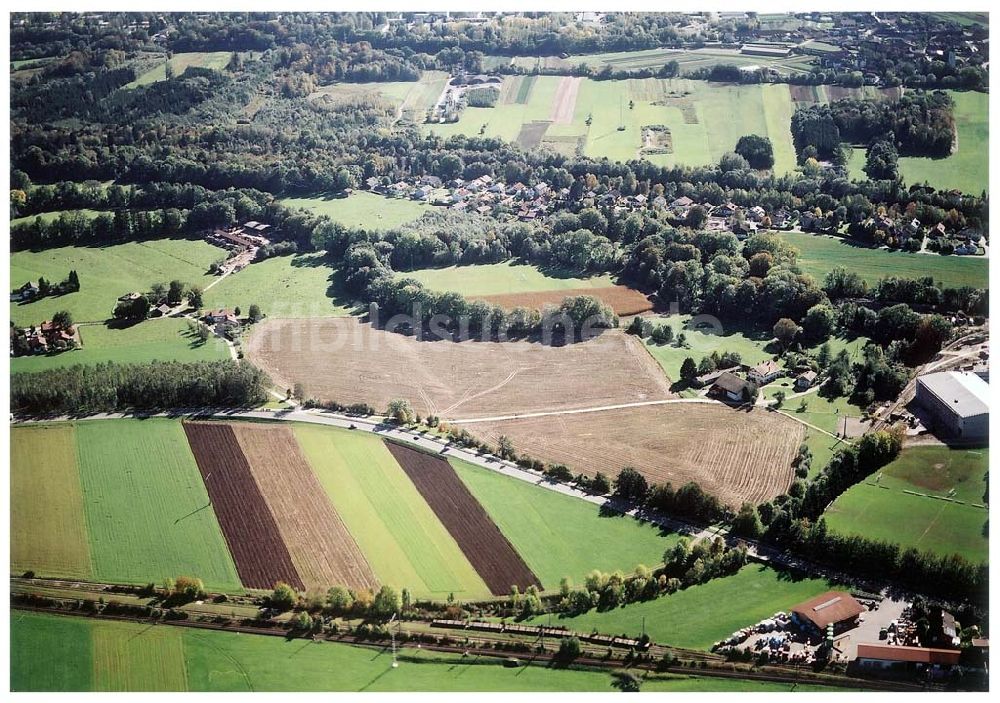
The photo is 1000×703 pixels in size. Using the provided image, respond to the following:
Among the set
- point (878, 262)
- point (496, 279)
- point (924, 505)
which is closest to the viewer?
point (924, 505)

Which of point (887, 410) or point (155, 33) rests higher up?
point (155, 33)

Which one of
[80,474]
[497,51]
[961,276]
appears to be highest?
[497,51]

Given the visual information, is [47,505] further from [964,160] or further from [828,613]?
[964,160]

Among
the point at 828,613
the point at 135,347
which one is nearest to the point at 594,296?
the point at 135,347

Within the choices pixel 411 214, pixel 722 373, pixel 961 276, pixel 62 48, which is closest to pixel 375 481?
pixel 722 373

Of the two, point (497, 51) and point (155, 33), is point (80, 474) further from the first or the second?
point (497, 51)

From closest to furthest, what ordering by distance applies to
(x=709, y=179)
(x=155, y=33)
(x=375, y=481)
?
(x=375, y=481), (x=709, y=179), (x=155, y=33)

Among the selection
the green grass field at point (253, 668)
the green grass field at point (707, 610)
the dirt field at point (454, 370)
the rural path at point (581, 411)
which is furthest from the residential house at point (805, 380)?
the green grass field at point (253, 668)
